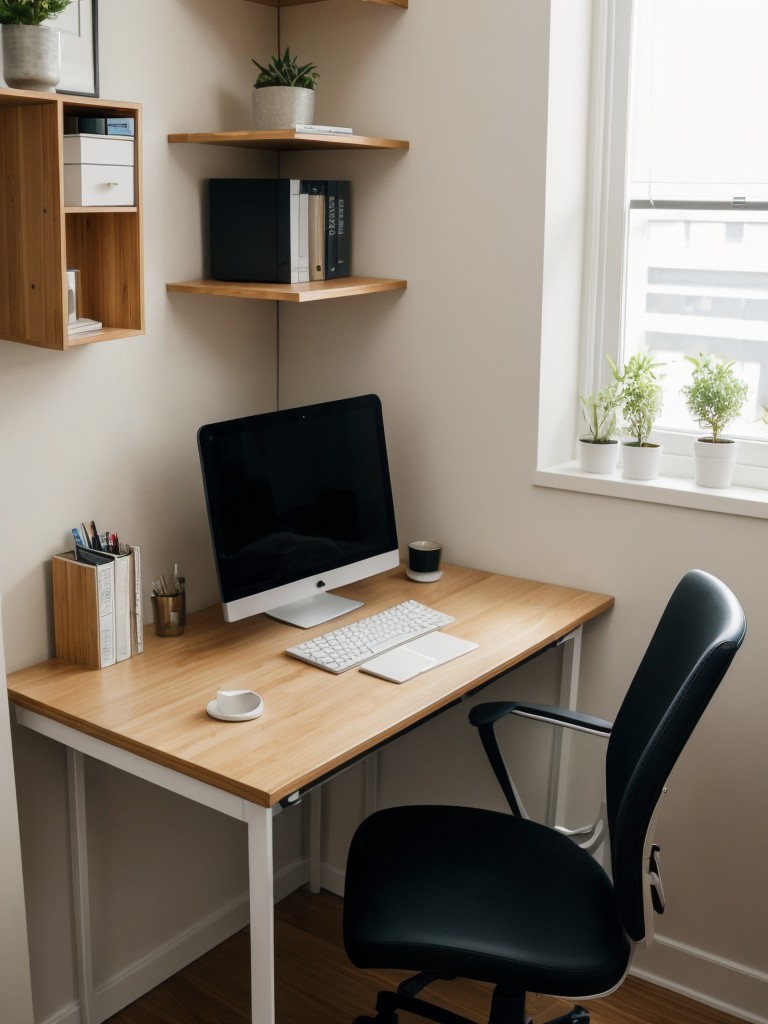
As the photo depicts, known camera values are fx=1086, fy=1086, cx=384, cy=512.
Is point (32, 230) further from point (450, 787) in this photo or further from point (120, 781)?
point (450, 787)

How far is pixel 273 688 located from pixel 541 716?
0.53m

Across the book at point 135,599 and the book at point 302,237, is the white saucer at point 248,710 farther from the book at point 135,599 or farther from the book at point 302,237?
the book at point 302,237

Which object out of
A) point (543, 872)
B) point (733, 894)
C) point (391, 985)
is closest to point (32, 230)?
point (543, 872)

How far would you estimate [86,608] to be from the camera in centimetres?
210

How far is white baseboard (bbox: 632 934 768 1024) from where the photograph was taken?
95.0 inches

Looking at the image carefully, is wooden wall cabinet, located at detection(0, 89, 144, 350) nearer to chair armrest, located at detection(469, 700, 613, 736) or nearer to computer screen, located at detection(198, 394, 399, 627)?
computer screen, located at detection(198, 394, 399, 627)

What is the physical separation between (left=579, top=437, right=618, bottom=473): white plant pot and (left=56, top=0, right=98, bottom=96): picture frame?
1.29 meters

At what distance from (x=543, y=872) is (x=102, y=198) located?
1437mm

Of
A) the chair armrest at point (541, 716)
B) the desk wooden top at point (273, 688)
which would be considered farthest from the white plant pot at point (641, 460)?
the chair armrest at point (541, 716)

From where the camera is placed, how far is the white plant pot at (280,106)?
2.29m

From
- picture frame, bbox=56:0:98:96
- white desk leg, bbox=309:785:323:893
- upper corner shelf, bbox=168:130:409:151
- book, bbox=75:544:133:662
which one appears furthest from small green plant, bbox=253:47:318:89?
white desk leg, bbox=309:785:323:893

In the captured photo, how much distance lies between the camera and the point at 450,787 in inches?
109

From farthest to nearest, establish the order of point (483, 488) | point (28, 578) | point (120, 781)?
point (483, 488) → point (120, 781) → point (28, 578)

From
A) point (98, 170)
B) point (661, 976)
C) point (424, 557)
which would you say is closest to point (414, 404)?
Answer: point (424, 557)
